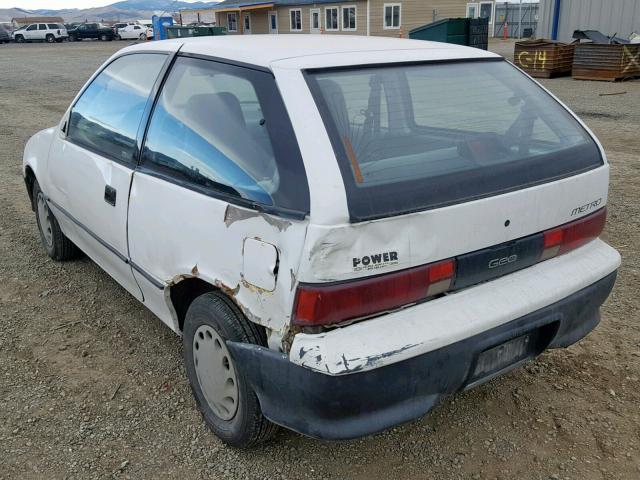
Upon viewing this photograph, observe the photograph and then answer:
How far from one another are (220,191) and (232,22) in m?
49.2

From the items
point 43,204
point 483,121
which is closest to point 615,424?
point 483,121

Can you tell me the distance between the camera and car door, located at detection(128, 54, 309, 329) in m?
2.05

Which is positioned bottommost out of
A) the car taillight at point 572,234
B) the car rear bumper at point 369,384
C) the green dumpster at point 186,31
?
the car rear bumper at point 369,384

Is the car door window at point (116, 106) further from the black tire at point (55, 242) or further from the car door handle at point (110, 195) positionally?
the black tire at point (55, 242)

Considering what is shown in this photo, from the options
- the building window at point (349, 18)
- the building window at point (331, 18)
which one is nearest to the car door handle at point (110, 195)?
the building window at point (349, 18)

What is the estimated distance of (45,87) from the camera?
1723 centimetres

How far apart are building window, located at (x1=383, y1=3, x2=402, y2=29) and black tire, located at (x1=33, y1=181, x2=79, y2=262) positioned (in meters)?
36.3

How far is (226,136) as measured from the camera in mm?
2424

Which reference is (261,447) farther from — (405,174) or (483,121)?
(483,121)

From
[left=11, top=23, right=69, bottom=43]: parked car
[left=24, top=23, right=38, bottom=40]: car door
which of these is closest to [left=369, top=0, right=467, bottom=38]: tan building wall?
[left=11, top=23, right=69, bottom=43]: parked car

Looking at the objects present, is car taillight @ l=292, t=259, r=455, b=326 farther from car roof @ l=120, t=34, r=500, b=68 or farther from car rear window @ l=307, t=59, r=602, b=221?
car roof @ l=120, t=34, r=500, b=68

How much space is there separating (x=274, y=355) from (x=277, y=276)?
0.94 feet

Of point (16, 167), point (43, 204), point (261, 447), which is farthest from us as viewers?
point (16, 167)

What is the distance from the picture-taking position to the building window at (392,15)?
37500 millimetres
